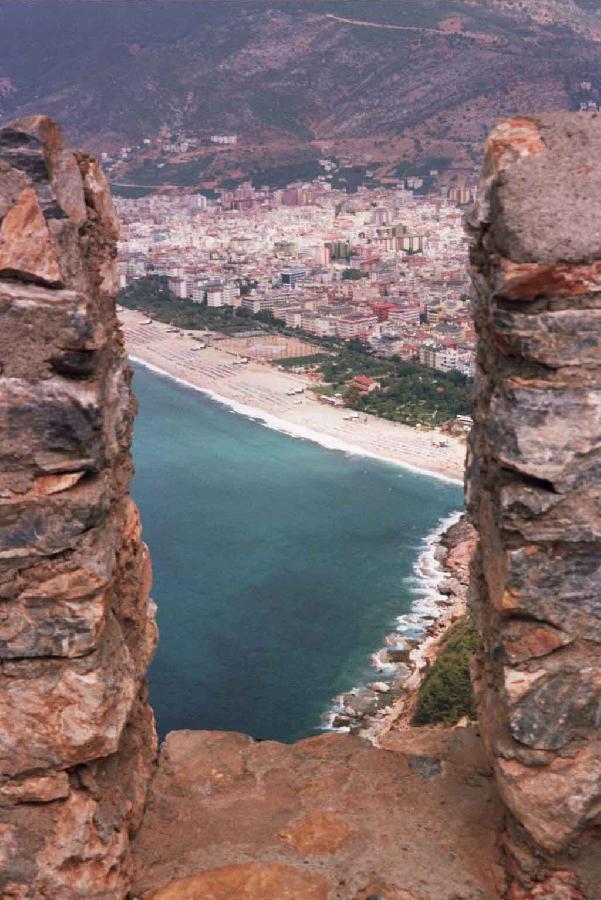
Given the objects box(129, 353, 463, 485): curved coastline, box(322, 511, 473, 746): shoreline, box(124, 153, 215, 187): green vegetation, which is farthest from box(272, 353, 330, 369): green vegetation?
box(124, 153, 215, 187): green vegetation

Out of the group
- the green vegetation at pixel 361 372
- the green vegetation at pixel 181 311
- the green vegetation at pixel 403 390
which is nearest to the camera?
the green vegetation at pixel 403 390

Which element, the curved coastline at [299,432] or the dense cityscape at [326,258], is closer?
the curved coastline at [299,432]

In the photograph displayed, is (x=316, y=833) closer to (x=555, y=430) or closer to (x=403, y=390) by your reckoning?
(x=555, y=430)

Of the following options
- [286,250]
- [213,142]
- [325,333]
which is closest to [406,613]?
[325,333]

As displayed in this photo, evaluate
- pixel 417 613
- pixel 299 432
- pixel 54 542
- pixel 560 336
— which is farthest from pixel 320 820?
pixel 299 432

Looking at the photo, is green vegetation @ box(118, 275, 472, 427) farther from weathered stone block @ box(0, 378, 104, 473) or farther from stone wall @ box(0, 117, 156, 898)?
weathered stone block @ box(0, 378, 104, 473)

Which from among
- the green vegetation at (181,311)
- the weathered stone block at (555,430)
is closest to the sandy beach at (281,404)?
the green vegetation at (181,311)

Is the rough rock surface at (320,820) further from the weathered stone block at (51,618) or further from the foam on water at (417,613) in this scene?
the foam on water at (417,613)
